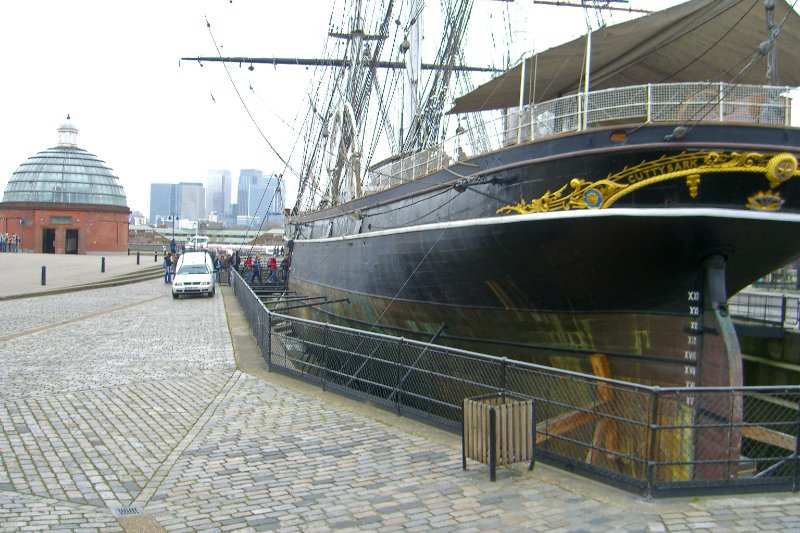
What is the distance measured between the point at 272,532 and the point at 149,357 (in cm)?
906

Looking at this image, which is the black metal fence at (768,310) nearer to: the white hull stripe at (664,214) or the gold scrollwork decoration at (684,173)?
the white hull stripe at (664,214)

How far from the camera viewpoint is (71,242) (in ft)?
213

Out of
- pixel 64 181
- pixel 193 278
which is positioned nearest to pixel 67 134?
pixel 64 181

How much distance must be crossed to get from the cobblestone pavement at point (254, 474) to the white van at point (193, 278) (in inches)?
648

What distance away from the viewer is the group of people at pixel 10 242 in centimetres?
5903

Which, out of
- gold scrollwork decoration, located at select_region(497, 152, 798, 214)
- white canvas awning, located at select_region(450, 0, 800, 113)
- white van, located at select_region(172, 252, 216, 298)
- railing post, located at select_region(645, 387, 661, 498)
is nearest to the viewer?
railing post, located at select_region(645, 387, 661, 498)

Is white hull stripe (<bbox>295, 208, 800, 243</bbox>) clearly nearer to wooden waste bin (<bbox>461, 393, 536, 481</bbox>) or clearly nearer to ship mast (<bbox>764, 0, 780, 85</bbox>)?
ship mast (<bbox>764, 0, 780, 85</bbox>)

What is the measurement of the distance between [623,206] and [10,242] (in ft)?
210

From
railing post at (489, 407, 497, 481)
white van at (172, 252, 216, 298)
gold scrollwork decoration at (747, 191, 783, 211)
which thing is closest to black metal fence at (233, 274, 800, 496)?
railing post at (489, 407, 497, 481)

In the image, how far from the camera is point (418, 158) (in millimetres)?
14594

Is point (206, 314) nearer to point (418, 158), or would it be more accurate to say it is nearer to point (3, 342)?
point (3, 342)

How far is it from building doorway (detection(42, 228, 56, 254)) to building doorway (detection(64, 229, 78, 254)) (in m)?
1.11

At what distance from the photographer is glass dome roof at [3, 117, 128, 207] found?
6725 centimetres

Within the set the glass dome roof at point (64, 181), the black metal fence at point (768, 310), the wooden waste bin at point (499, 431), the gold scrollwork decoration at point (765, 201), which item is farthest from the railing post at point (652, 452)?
the glass dome roof at point (64, 181)
